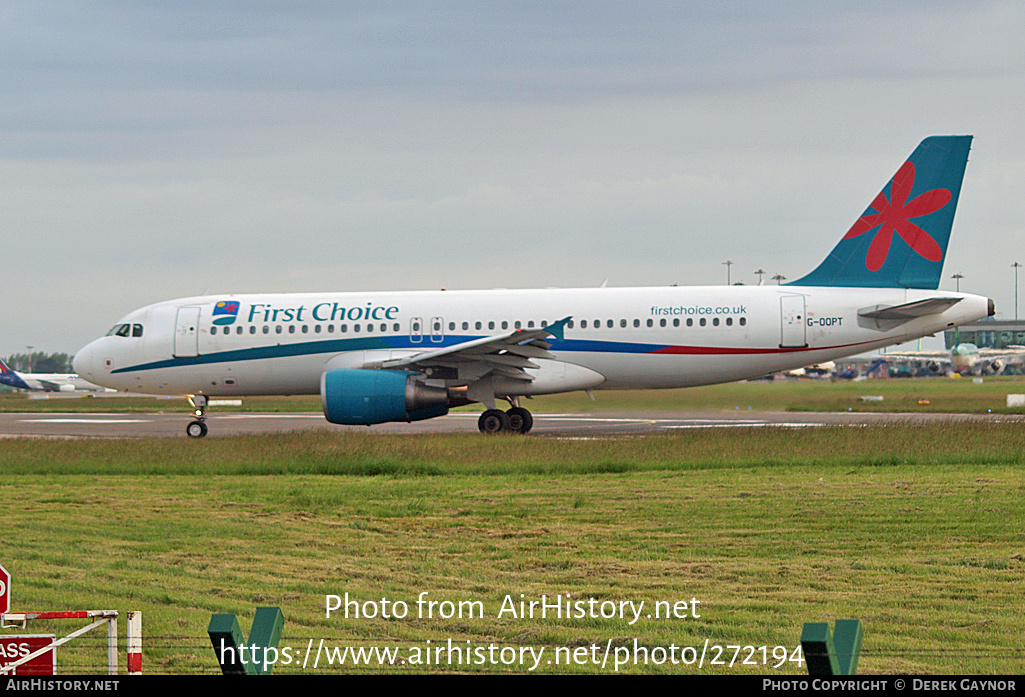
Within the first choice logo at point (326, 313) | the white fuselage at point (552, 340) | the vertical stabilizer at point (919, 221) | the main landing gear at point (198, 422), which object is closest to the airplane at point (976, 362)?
the vertical stabilizer at point (919, 221)

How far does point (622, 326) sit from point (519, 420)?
3.15 metres

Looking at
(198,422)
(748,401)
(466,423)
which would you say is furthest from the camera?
(466,423)

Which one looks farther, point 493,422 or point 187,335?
point 187,335

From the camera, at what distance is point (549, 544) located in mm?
9969

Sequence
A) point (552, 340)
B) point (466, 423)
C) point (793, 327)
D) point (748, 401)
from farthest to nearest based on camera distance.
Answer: point (466, 423) → point (748, 401) → point (552, 340) → point (793, 327)

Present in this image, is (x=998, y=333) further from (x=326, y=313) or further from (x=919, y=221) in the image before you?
(x=326, y=313)

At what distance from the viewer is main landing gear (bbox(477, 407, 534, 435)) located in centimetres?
2366

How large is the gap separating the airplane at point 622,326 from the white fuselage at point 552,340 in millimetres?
32

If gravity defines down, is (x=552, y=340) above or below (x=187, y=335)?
below

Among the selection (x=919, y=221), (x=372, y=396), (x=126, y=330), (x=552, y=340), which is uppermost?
(x=919, y=221)

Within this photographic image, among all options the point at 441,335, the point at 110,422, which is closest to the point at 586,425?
the point at 441,335

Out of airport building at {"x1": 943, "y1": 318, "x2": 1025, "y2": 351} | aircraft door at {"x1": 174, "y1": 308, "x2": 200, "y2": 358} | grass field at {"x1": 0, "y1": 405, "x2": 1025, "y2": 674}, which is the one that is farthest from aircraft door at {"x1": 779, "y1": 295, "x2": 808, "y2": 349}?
airport building at {"x1": 943, "y1": 318, "x2": 1025, "y2": 351}

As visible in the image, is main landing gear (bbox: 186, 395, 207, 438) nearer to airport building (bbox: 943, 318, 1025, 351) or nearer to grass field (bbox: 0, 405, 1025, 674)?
grass field (bbox: 0, 405, 1025, 674)

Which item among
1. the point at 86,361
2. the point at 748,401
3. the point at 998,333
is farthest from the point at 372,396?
the point at 998,333
